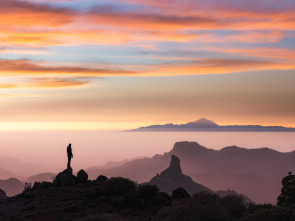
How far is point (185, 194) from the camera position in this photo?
4012cm

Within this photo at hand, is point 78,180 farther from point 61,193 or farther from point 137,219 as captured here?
point 137,219

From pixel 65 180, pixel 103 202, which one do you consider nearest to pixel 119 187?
pixel 103 202

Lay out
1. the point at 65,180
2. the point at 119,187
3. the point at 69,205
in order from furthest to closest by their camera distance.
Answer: the point at 65,180 < the point at 119,187 < the point at 69,205

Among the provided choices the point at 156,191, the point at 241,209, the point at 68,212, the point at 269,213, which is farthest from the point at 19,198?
the point at 269,213

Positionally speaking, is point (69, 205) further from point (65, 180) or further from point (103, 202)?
point (65, 180)

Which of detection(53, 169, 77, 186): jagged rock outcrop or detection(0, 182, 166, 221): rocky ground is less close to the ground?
detection(53, 169, 77, 186): jagged rock outcrop

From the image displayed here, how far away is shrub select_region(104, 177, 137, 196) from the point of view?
1590 inches

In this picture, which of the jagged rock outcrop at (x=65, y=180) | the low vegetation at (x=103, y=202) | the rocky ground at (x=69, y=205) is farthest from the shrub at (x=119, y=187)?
the jagged rock outcrop at (x=65, y=180)

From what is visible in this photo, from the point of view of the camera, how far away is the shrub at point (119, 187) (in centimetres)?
4038

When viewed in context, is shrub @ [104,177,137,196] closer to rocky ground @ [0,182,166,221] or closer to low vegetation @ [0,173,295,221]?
low vegetation @ [0,173,295,221]

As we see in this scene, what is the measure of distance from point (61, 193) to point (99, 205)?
5313 millimetres

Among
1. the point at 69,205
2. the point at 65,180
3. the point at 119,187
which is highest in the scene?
the point at 65,180

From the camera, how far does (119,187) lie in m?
40.7

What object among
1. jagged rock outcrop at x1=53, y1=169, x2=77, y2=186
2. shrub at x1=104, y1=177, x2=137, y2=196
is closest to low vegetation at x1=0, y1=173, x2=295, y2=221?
shrub at x1=104, y1=177, x2=137, y2=196
